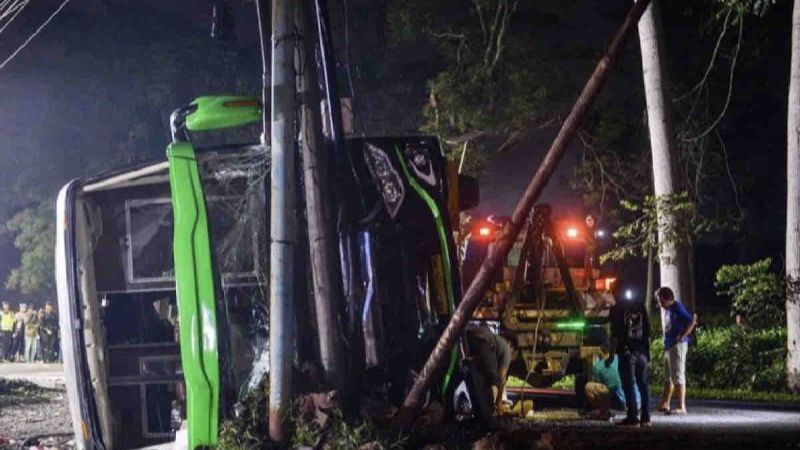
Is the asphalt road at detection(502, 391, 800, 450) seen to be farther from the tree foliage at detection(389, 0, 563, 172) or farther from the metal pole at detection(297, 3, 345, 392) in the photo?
the tree foliage at detection(389, 0, 563, 172)

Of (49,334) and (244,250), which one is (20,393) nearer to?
(244,250)

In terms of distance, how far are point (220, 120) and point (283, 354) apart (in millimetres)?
2419

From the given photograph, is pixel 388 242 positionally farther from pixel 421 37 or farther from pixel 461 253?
pixel 421 37

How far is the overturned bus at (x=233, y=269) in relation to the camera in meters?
9.77

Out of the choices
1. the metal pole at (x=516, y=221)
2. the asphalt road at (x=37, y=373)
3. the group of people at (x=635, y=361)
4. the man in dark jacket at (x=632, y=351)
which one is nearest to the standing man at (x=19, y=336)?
the asphalt road at (x=37, y=373)

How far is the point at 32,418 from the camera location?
16.5 meters

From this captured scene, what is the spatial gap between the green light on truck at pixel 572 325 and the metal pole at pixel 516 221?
5542mm

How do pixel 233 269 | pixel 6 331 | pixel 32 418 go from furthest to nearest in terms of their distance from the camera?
1. pixel 6 331
2. pixel 32 418
3. pixel 233 269

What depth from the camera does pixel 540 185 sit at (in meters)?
8.96

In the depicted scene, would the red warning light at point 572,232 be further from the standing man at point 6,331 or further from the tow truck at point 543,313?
the standing man at point 6,331

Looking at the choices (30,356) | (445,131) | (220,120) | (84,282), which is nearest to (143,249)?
(84,282)

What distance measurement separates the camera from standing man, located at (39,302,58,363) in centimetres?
3169

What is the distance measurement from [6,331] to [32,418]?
17145 millimetres

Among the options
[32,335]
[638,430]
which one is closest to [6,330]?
[32,335]
